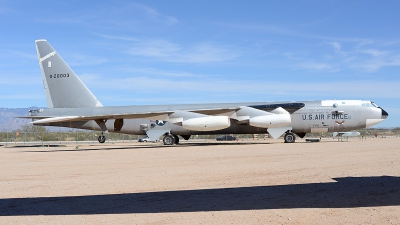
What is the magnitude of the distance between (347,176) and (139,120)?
25521 millimetres

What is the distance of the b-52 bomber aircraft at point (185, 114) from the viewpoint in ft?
103

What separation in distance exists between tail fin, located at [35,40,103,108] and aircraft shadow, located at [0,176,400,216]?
1049 inches

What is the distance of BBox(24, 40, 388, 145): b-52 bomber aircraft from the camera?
31.4 meters

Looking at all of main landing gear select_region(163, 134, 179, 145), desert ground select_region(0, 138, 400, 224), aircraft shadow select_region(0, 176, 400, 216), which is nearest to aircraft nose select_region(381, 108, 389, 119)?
main landing gear select_region(163, 134, 179, 145)

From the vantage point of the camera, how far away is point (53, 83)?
34531 mm

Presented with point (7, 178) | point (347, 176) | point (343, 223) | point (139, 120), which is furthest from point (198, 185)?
point (139, 120)

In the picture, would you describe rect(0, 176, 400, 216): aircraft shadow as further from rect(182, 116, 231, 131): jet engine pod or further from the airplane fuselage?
the airplane fuselage

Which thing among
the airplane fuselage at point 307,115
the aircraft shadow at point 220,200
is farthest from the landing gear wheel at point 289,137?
the aircraft shadow at point 220,200

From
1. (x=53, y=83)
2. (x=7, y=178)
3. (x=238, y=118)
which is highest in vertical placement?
(x=53, y=83)

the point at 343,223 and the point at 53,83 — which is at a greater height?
the point at 53,83

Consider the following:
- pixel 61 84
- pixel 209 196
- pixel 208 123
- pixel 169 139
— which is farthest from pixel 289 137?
Result: pixel 209 196

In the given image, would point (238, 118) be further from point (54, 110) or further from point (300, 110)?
point (54, 110)

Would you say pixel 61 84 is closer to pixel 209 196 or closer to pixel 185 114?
pixel 185 114

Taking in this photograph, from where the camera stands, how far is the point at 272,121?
102 feet
